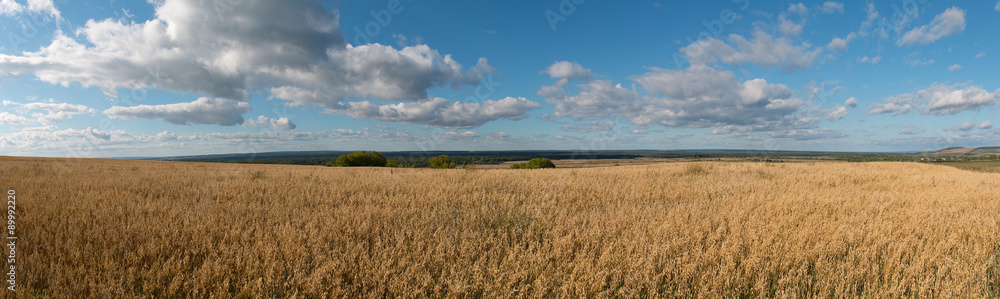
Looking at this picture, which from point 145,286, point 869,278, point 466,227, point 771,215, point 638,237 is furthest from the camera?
point 771,215

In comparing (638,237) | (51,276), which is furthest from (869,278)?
(51,276)

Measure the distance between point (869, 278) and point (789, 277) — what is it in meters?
1.01

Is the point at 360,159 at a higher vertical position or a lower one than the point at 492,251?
higher

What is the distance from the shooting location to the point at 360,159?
71000mm

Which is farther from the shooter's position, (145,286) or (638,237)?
(638,237)

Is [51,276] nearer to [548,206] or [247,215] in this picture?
[247,215]

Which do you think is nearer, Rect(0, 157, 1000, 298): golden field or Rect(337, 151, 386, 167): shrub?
Rect(0, 157, 1000, 298): golden field

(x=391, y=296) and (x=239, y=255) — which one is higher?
(x=239, y=255)

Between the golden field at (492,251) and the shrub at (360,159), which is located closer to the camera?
the golden field at (492,251)

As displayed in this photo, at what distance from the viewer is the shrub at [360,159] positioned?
69.6 meters

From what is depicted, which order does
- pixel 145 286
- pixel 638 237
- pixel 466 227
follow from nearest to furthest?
pixel 145 286 → pixel 638 237 → pixel 466 227

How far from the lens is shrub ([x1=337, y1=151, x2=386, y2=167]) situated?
228 feet

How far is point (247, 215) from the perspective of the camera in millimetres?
5035

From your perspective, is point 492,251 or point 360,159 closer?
point 492,251
